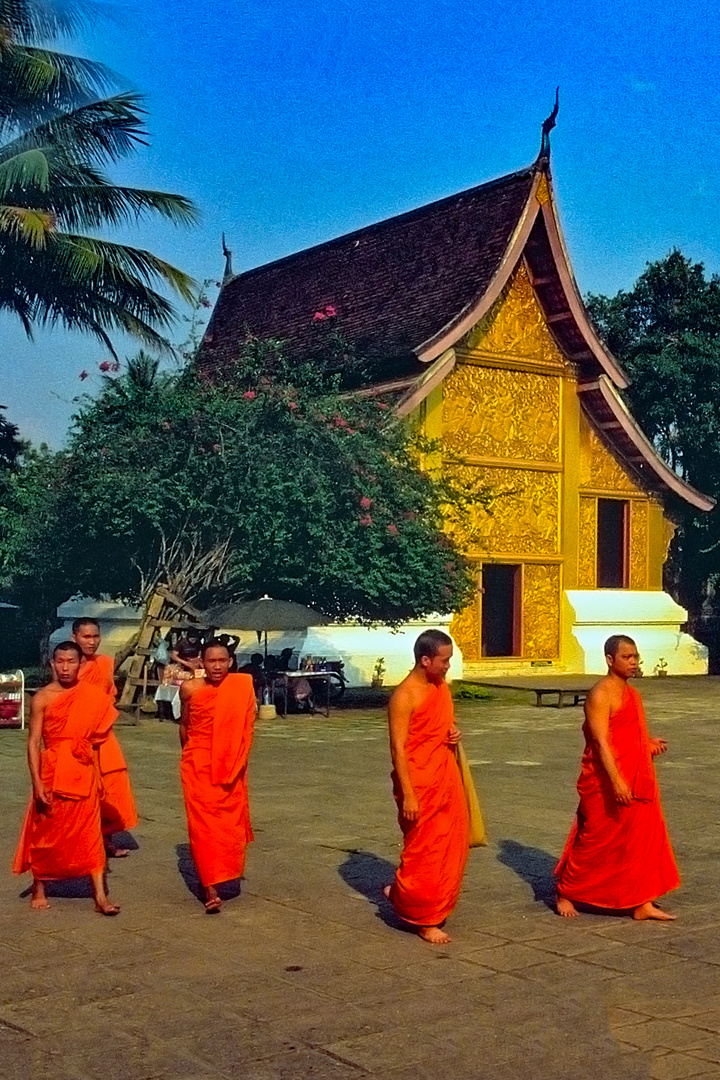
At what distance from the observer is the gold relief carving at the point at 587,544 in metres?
26.7

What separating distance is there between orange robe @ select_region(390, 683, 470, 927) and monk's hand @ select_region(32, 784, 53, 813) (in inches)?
68.9

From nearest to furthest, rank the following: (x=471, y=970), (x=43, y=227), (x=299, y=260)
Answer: (x=471, y=970) < (x=43, y=227) < (x=299, y=260)

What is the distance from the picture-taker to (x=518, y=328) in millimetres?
25516

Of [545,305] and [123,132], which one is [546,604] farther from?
[123,132]

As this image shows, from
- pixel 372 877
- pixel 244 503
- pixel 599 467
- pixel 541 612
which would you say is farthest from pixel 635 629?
pixel 372 877

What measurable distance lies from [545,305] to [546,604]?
18.8 feet

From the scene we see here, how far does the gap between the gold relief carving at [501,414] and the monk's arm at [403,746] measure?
18147 millimetres

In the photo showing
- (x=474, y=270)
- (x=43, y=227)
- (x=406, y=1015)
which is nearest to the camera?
(x=406, y=1015)

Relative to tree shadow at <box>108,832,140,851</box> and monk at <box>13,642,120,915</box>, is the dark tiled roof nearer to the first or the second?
tree shadow at <box>108,832,140,851</box>

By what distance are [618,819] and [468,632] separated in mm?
18252

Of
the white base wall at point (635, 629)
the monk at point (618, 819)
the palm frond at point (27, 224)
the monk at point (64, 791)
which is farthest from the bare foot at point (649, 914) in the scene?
the white base wall at point (635, 629)

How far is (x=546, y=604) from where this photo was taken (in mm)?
26234

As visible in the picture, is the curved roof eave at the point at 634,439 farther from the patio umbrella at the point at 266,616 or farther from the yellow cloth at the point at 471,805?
the yellow cloth at the point at 471,805

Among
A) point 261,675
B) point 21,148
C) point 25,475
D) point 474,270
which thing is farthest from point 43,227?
point 474,270
